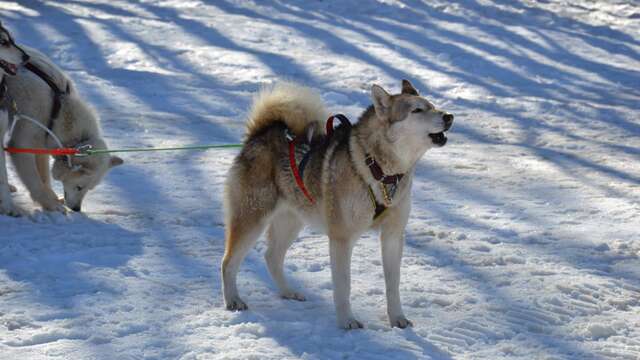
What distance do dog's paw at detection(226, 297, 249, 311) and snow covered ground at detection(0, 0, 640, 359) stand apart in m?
0.07

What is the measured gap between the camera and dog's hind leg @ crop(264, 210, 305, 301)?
4738 mm

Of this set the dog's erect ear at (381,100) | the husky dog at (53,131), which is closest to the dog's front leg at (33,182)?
the husky dog at (53,131)

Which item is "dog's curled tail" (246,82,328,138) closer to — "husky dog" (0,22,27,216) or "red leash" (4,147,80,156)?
"red leash" (4,147,80,156)

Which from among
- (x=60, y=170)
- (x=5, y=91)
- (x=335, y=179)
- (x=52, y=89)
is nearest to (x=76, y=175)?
(x=60, y=170)

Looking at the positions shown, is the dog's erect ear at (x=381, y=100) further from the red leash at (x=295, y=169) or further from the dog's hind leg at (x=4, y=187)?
the dog's hind leg at (x=4, y=187)

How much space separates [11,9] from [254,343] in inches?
488

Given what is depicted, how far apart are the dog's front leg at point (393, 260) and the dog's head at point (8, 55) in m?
3.08

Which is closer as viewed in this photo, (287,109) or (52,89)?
(287,109)

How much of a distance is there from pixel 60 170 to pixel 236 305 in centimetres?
237

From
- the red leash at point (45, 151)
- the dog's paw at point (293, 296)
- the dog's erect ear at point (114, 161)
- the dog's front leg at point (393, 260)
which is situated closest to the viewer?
the dog's front leg at point (393, 260)

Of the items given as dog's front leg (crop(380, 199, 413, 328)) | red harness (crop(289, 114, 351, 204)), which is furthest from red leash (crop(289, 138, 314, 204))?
dog's front leg (crop(380, 199, 413, 328))

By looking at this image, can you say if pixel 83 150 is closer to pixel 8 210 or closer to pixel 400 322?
pixel 8 210

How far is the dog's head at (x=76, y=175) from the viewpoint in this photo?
625cm

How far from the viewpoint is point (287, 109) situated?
14.9ft
